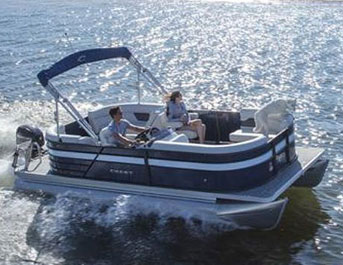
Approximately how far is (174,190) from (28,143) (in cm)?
420

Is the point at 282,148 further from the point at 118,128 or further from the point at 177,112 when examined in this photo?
the point at 118,128

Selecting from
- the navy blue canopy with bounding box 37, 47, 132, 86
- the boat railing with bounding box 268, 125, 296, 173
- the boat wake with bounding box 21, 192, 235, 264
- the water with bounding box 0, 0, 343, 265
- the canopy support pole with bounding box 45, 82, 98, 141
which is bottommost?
the water with bounding box 0, 0, 343, 265

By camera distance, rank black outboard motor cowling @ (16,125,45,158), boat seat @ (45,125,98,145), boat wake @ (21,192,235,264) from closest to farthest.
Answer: boat wake @ (21,192,235,264) < boat seat @ (45,125,98,145) < black outboard motor cowling @ (16,125,45,158)

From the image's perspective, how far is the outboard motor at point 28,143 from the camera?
587 inches

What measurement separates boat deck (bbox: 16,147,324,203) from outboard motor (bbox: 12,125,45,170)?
1.13 feet

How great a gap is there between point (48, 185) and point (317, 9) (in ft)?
109

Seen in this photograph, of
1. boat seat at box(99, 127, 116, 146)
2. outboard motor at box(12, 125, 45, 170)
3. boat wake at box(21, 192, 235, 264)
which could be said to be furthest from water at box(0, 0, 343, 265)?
boat seat at box(99, 127, 116, 146)

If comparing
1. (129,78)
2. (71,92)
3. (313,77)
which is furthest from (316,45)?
(71,92)

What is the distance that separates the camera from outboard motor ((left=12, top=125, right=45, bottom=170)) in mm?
14921

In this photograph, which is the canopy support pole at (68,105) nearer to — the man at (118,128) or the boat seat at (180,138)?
the man at (118,128)

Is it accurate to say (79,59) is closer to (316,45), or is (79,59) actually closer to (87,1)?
(316,45)

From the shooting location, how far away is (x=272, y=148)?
507 inches

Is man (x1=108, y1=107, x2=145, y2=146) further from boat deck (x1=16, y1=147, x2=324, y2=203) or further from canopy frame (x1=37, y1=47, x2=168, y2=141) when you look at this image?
boat deck (x1=16, y1=147, x2=324, y2=203)

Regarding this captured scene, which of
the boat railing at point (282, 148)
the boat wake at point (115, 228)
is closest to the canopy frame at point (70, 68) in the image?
the boat wake at point (115, 228)
